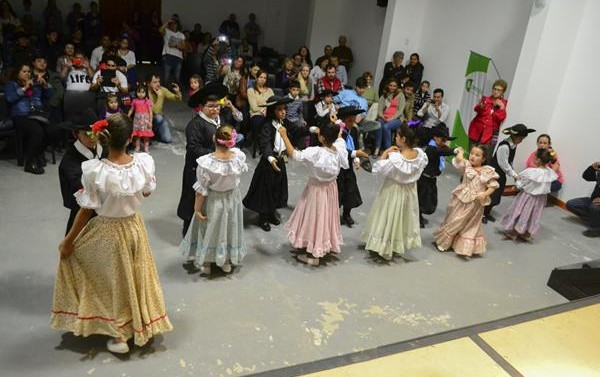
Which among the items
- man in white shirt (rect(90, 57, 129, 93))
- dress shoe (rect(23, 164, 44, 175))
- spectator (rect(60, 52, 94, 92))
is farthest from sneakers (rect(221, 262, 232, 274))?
spectator (rect(60, 52, 94, 92))

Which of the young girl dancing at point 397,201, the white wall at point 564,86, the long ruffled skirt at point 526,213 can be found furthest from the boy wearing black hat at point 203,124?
the white wall at point 564,86

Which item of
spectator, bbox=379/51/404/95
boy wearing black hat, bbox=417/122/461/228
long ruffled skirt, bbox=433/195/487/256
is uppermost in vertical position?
spectator, bbox=379/51/404/95

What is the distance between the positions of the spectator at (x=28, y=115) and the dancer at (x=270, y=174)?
2.54 metres

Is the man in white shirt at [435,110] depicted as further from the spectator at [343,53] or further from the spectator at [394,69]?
the spectator at [343,53]

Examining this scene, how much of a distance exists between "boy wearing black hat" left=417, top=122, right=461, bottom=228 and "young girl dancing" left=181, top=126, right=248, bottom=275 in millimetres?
2236

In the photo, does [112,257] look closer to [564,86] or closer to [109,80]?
[109,80]

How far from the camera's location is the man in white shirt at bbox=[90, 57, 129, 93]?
7027 millimetres

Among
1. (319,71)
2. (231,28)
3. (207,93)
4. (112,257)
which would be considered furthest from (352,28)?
(112,257)

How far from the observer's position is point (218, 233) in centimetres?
448

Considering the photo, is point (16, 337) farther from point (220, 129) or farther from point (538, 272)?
point (538, 272)

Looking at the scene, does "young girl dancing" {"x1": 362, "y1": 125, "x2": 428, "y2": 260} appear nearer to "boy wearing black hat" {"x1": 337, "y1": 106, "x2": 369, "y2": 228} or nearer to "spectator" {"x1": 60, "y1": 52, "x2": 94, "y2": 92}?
"boy wearing black hat" {"x1": 337, "y1": 106, "x2": 369, "y2": 228}

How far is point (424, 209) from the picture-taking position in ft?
19.8

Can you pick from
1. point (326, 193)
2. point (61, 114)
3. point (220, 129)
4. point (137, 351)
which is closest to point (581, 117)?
point (326, 193)

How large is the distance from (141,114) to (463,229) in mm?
4163
